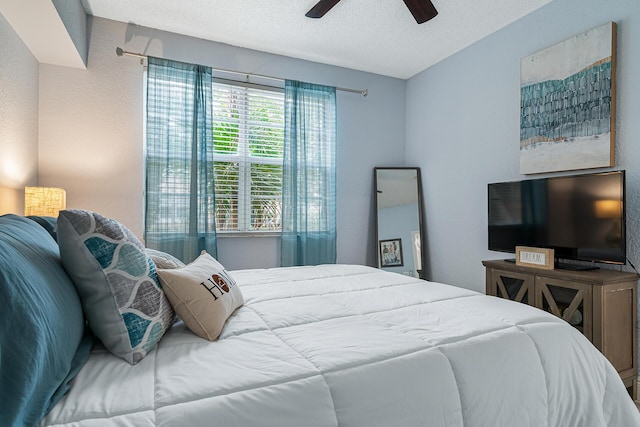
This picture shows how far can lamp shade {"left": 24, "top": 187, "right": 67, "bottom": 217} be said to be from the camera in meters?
2.29

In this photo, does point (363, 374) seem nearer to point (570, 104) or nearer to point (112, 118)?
point (570, 104)

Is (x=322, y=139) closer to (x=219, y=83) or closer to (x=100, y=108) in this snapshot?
(x=219, y=83)

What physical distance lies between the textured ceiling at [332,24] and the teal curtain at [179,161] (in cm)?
38

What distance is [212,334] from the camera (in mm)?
1129

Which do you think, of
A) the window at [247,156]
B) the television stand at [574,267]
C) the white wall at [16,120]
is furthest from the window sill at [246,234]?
the television stand at [574,267]

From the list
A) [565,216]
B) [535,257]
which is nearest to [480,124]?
[565,216]

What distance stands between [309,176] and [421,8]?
1804 millimetres

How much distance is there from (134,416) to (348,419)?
18.1 inches

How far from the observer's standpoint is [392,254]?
12.8ft

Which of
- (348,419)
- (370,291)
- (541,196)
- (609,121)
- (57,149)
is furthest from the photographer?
(57,149)

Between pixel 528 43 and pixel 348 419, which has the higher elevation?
pixel 528 43

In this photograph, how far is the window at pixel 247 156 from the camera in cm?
338

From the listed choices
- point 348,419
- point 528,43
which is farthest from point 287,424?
Answer: point 528,43

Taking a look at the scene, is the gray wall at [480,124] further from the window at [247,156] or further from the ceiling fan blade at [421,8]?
the window at [247,156]
